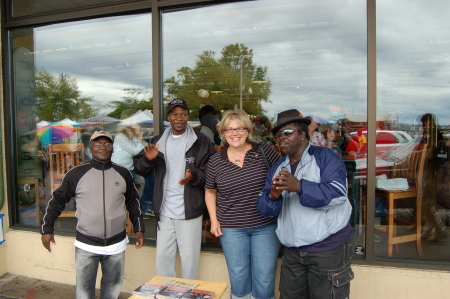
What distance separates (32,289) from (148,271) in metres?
1.30

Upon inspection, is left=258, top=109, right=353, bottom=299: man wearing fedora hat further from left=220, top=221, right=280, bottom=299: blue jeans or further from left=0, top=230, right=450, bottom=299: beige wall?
left=0, top=230, right=450, bottom=299: beige wall

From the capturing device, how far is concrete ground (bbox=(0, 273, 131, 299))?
349cm

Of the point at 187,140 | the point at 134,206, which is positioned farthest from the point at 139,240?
the point at 187,140

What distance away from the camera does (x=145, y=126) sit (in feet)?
14.4

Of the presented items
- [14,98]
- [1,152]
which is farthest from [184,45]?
[1,152]

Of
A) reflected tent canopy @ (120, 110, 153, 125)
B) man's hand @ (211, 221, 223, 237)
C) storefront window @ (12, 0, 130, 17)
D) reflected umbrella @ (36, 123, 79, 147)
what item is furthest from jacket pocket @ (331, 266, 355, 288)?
reflected umbrella @ (36, 123, 79, 147)

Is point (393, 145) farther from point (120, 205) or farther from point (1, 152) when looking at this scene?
point (1, 152)

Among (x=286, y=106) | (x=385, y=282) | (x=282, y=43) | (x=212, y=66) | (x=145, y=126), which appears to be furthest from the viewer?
(x=286, y=106)

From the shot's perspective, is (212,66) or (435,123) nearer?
(435,123)

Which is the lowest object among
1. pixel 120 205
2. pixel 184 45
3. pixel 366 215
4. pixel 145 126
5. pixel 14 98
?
pixel 366 215

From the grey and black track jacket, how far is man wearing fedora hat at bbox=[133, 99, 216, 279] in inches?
10.9

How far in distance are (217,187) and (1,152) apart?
294 cm

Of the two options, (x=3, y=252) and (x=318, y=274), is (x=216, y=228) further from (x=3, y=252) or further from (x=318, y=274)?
(x=3, y=252)

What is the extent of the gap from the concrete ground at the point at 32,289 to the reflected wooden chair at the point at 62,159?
1.12 meters
